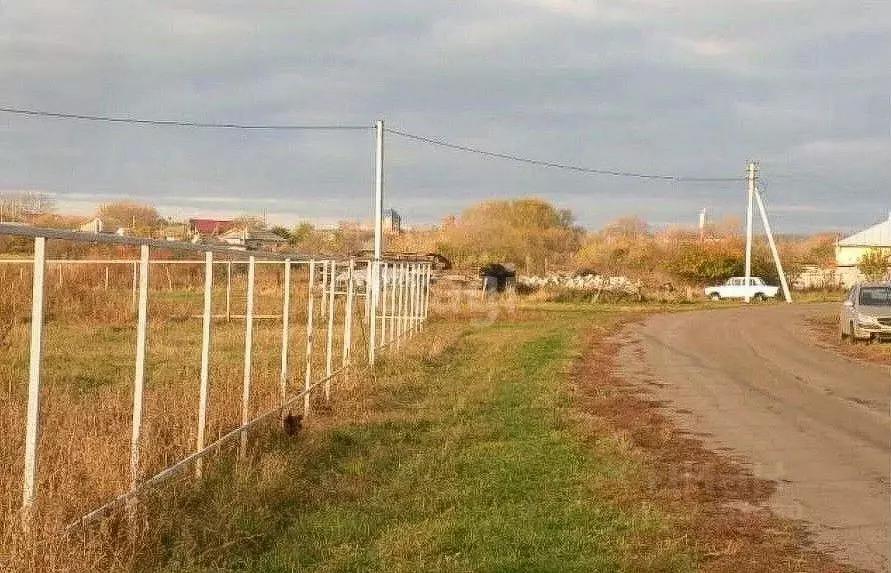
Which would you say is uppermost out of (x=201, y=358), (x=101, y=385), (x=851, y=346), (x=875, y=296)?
(x=875, y=296)

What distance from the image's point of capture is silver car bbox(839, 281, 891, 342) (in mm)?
26734

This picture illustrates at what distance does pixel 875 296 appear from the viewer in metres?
28.1

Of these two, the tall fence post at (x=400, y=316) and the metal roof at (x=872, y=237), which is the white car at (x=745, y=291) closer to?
the metal roof at (x=872, y=237)

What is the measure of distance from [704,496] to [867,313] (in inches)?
785

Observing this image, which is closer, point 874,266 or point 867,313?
point 867,313

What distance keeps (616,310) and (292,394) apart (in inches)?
1378

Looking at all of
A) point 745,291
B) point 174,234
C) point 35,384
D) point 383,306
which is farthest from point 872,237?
point 35,384

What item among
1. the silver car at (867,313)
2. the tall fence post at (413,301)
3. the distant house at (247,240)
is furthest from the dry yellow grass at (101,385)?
the silver car at (867,313)

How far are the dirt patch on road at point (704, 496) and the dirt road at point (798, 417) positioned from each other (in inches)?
8.5

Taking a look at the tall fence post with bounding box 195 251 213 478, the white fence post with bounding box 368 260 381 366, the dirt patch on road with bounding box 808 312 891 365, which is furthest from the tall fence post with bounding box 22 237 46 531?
the dirt patch on road with bounding box 808 312 891 365

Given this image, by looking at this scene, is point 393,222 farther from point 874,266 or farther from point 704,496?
point 704,496

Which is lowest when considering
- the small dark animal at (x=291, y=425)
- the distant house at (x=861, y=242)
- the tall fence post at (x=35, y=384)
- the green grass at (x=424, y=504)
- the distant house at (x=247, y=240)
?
the green grass at (x=424, y=504)

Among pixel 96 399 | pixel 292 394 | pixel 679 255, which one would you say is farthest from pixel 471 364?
pixel 679 255

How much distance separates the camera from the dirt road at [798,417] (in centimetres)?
842
